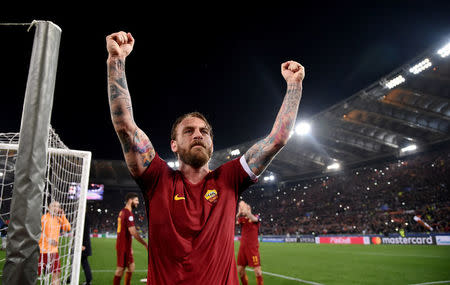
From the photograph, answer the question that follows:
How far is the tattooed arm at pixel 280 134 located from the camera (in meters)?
2.08

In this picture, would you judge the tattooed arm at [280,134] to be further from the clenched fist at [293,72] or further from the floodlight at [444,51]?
the floodlight at [444,51]

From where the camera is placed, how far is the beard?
2.07 m

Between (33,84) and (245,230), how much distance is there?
715cm

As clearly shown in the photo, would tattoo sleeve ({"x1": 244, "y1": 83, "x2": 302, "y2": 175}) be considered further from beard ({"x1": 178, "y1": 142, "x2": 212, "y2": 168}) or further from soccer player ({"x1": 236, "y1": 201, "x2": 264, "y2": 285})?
soccer player ({"x1": 236, "y1": 201, "x2": 264, "y2": 285})

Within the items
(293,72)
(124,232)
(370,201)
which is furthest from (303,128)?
(293,72)

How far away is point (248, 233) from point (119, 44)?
6.92 meters

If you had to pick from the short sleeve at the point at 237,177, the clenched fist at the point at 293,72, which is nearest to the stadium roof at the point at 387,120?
the clenched fist at the point at 293,72

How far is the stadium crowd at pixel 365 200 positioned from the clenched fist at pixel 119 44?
2691cm

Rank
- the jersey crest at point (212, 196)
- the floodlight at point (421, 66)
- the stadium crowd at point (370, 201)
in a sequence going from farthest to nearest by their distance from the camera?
the stadium crowd at point (370, 201) < the floodlight at point (421, 66) < the jersey crest at point (212, 196)

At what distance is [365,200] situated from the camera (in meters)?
32.7

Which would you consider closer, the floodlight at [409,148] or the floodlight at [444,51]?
the floodlight at [444,51]

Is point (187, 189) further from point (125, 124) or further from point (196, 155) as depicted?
point (125, 124)

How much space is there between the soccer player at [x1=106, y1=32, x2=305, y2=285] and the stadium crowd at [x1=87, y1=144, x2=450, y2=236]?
1029 inches

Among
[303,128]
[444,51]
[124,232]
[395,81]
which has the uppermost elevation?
[444,51]
